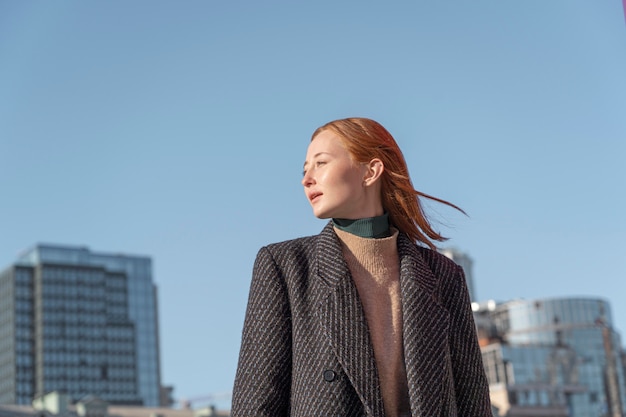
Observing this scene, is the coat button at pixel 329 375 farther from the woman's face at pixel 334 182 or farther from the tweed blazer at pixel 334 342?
the woman's face at pixel 334 182

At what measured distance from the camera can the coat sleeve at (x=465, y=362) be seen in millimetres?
4133

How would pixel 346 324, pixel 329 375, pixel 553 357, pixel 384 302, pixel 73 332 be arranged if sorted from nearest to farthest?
pixel 329 375
pixel 346 324
pixel 384 302
pixel 553 357
pixel 73 332

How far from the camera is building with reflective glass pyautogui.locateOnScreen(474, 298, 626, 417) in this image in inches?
3910

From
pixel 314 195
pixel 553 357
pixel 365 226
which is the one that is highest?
pixel 314 195

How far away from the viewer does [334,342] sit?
3.87m

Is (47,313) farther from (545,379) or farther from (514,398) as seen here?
(514,398)

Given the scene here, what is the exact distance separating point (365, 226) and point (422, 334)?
1.55 ft

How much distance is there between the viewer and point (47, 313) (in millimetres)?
160000

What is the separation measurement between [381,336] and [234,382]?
0.54m

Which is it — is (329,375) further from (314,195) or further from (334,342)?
(314,195)

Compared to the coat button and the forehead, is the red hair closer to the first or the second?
the forehead

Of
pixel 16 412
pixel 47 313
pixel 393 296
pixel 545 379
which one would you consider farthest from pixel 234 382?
pixel 47 313

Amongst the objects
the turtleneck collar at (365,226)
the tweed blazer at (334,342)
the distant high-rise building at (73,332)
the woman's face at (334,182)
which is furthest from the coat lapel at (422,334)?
the distant high-rise building at (73,332)

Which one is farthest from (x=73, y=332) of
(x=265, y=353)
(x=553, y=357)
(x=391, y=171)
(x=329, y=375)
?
(x=329, y=375)
